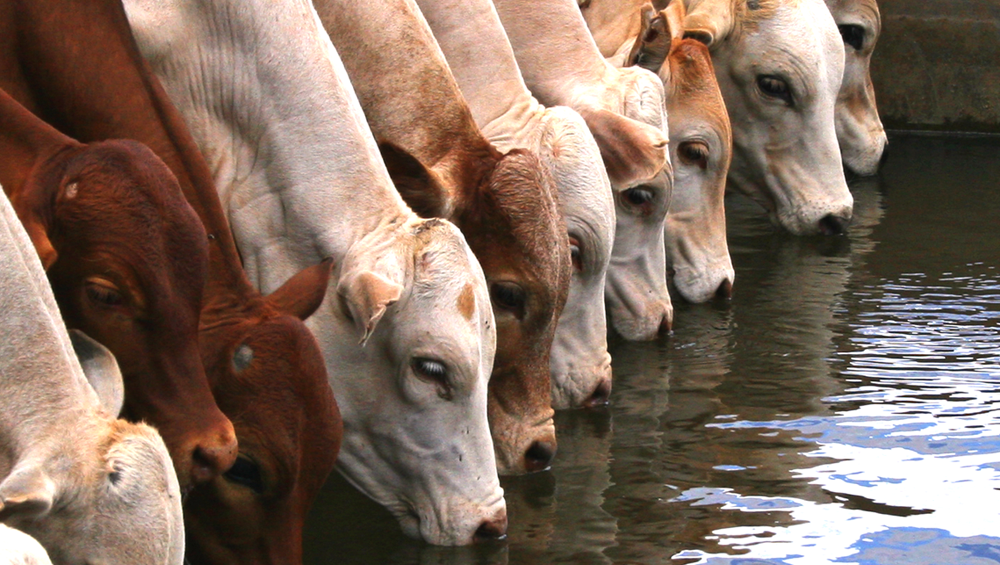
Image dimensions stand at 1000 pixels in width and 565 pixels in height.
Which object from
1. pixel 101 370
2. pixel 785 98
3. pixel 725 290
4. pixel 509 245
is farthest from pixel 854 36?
pixel 101 370

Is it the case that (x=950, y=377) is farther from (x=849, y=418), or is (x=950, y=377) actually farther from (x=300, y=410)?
(x=300, y=410)

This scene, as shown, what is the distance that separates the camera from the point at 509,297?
631cm

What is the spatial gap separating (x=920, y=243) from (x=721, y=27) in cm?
177

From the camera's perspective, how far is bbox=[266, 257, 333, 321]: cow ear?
5.10 metres

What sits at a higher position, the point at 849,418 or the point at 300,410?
the point at 300,410

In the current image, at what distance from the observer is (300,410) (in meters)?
4.86

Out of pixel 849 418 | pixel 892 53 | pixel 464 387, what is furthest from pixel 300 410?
pixel 892 53

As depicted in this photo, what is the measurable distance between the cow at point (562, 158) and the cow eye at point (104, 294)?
252cm

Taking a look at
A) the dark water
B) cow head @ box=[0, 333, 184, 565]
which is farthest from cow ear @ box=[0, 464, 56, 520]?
the dark water

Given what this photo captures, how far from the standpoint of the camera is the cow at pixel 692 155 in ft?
28.7

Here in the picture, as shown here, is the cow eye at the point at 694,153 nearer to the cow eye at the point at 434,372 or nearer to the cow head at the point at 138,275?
the cow eye at the point at 434,372

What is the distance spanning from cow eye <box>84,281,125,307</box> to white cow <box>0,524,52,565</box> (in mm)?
1235

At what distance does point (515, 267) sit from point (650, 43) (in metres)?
2.90

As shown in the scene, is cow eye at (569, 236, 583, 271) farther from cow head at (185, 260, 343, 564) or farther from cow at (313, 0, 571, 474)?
cow head at (185, 260, 343, 564)
